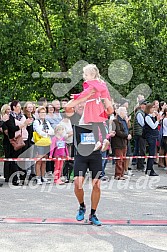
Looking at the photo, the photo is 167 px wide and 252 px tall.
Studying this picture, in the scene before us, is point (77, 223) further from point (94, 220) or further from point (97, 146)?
point (97, 146)

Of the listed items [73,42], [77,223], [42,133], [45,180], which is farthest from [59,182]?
[73,42]

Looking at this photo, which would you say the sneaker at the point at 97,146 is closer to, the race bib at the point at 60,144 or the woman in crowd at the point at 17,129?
the woman in crowd at the point at 17,129

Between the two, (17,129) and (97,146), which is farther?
(17,129)

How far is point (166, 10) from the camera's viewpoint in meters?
21.8

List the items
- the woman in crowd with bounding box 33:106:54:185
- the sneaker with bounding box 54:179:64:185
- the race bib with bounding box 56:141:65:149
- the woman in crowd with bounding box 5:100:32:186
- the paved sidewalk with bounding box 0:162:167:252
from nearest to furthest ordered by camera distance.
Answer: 1. the paved sidewalk with bounding box 0:162:167:252
2. the woman in crowd with bounding box 5:100:32:186
3. the sneaker with bounding box 54:179:64:185
4. the woman in crowd with bounding box 33:106:54:185
5. the race bib with bounding box 56:141:65:149

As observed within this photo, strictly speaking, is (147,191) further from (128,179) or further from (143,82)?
(143,82)

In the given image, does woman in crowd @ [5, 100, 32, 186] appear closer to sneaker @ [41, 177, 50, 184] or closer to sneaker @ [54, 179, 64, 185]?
sneaker @ [41, 177, 50, 184]

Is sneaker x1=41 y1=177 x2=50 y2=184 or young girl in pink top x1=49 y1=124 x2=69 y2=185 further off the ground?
young girl in pink top x1=49 y1=124 x2=69 y2=185

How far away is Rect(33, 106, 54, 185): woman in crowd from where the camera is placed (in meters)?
12.2

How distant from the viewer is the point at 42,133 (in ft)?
40.0

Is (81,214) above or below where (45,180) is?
above

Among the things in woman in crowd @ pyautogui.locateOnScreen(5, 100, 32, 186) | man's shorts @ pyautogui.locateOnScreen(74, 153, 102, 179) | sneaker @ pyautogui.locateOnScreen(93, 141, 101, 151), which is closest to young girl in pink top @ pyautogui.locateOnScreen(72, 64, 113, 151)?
sneaker @ pyautogui.locateOnScreen(93, 141, 101, 151)

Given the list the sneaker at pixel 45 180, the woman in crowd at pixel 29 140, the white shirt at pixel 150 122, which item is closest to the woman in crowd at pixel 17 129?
the woman in crowd at pixel 29 140

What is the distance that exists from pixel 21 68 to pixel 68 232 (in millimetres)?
15255
